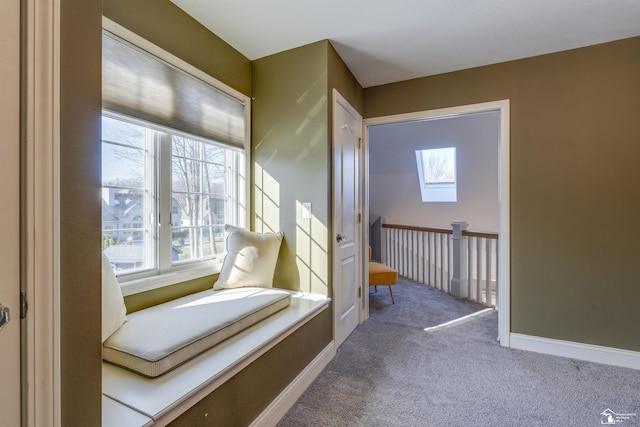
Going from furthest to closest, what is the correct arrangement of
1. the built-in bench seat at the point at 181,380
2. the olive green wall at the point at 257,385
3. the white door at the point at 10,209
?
the olive green wall at the point at 257,385, the built-in bench seat at the point at 181,380, the white door at the point at 10,209

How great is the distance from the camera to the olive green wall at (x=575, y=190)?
2115mm

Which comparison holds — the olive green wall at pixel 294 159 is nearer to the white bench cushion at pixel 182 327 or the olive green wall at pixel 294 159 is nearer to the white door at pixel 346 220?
the white door at pixel 346 220

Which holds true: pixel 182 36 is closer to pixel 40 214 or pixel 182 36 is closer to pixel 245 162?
pixel 245 162

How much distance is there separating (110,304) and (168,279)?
515mm

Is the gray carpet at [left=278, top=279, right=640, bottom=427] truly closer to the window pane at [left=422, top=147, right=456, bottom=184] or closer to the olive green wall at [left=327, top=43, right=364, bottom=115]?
the olive green wall at [left=327, top=43, right=364, bottom=115]

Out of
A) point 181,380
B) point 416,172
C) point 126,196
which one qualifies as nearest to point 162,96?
point 126,196

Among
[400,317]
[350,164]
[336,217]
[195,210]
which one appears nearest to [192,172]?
[195,210]

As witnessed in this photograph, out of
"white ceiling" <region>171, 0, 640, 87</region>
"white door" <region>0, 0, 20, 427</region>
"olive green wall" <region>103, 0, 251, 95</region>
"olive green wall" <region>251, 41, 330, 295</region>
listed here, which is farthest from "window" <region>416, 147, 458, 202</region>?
"white door" <region>0, 0, 20, 427</region>

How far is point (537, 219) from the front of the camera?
7.71ft

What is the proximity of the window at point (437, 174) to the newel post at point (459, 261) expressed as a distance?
112 centimetres

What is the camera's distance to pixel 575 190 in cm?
224

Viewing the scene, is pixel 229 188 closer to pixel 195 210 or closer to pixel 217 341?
pixel 195 210

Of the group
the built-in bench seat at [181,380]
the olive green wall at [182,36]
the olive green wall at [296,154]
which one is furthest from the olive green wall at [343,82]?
the built-in bench seat at [181,380]

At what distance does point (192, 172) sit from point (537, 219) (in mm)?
2768
